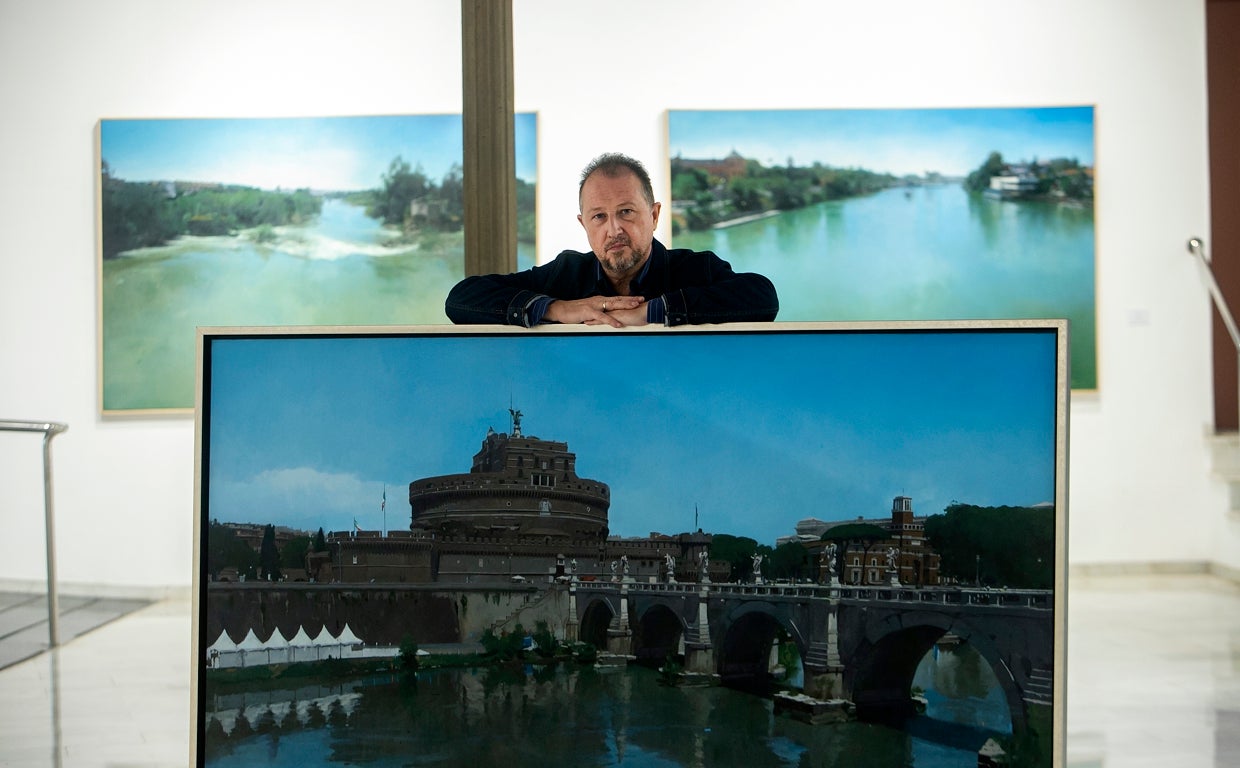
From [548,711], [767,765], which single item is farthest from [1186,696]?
[548,711]

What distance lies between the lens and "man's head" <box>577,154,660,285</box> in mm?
2525

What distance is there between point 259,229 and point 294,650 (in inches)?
180

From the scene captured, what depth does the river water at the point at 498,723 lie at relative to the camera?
7.09 feet

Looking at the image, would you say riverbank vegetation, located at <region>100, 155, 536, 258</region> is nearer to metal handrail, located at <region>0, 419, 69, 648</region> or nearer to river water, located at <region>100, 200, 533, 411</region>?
river water, located at <region>100, 200, 533, 411</region>

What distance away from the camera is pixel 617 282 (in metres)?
2.59

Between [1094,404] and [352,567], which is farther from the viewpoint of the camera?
[1094,404]

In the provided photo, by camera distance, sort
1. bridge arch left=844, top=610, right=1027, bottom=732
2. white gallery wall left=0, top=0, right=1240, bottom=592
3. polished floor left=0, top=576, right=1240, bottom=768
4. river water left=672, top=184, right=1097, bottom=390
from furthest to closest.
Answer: river water left=672, top=184, right=1097, bottom=390 → white gallery wall left=0, top=0, right=1240, bottom=592 → polished floor left=0, top=576, right=1240, bottom=768 → bridge arch left=844, top=610, right=1027, bottom=732

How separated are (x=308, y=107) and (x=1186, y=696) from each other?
17.2ft

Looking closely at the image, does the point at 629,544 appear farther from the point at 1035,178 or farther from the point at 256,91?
the point at 1035,178

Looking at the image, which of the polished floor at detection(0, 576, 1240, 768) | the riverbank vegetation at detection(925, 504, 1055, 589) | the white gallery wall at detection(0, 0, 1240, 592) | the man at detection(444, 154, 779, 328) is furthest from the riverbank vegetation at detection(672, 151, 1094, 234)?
the riverbank vegetation at detection(925, 504, 1055, 589)

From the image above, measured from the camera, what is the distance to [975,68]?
6.46 meters

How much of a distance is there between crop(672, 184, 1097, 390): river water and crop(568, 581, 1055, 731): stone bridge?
4.32m

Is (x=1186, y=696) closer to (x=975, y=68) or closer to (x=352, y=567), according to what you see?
(x=352, y=567)

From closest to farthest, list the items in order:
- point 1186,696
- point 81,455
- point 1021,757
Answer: point 1021,757
point 1186,696
point 81,455
